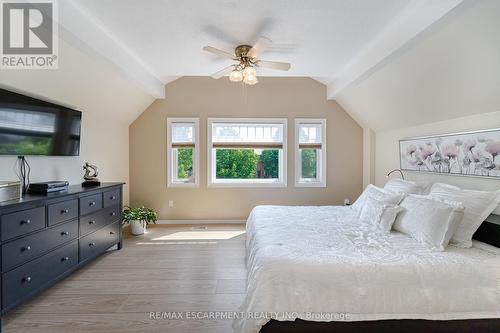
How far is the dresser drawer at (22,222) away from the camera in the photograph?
1.90m

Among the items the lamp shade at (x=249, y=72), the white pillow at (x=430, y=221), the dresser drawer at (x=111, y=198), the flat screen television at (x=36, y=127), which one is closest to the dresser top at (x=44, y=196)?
the dresser drawer at (x=111, y=198)

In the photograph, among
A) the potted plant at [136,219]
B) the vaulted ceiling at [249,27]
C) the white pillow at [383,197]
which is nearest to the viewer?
the vaulted ceiling at [249,27]

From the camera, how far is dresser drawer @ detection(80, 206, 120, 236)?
2842 millimetres

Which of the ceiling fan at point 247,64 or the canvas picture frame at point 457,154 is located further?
the ceiling fan at point 247,64

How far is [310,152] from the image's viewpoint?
502 cm

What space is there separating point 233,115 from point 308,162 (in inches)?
69.7

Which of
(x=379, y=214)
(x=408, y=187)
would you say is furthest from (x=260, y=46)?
(x=408, y=187)

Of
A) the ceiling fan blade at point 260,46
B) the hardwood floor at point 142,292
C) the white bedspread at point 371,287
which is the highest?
the ceiling fan blade at point 260,46

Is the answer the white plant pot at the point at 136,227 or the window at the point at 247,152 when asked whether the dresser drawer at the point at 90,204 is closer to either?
the white plant pot at the point at 136,227

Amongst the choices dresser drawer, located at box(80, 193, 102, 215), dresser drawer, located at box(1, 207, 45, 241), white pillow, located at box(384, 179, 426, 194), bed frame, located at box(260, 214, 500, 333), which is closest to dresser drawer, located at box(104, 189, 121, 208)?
dresser drawer, located at box(80, 193, 102, 215)

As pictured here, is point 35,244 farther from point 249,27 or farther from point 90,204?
point 249,27

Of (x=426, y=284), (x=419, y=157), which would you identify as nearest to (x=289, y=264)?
(x=426, y=284)

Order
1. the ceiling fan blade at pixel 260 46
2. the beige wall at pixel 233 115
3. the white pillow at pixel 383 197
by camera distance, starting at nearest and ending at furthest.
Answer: the ceiling fan blade at pixel 260 46 < the white pillow at pixel 383 197 < the beige wall at pixel 233 115

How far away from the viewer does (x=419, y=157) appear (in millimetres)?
3396
